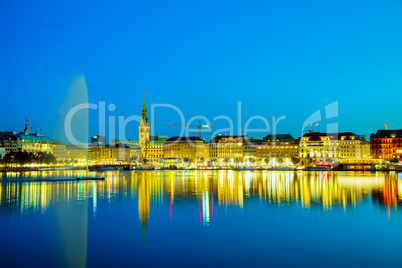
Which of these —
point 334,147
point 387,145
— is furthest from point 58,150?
point 387,145

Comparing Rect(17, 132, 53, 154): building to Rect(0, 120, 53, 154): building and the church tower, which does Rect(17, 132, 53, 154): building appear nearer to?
Rect(0, 120, 53, 154): building

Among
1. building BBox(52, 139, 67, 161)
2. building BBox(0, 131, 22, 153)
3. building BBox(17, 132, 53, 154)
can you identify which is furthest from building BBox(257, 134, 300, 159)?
building BBox(0, 131, 22, 153)

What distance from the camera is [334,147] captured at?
128 metres

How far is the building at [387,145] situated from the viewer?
12138 cm

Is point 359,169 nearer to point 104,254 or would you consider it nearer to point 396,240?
point 396,240

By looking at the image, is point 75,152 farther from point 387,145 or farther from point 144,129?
point 387,145

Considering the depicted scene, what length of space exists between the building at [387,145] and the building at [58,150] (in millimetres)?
113337

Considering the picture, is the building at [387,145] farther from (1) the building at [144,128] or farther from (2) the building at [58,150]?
(2) the building at [58,150]

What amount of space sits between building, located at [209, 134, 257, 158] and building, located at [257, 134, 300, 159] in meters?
4.96

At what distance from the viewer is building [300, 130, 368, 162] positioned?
5015 inches

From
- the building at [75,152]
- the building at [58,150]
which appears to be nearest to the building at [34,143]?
the building at [58,150]

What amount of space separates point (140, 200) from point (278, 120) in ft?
442

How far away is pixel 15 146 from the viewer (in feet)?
460

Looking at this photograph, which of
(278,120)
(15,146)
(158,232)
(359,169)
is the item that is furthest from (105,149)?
(158,232)
